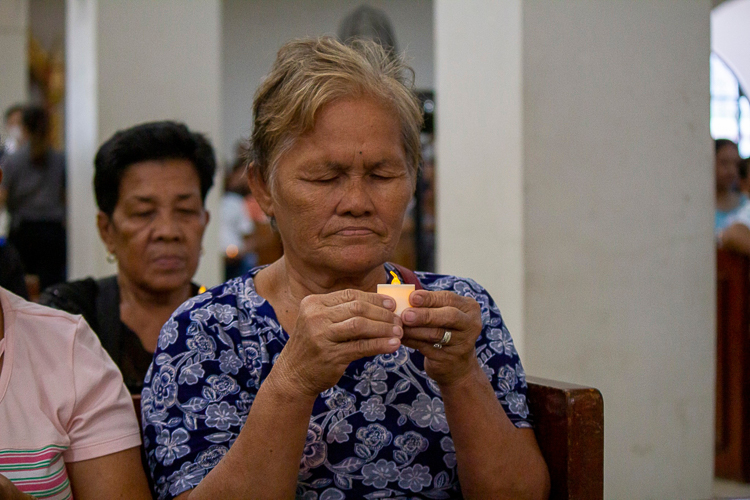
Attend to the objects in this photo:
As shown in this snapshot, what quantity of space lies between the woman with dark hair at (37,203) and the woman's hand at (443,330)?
5.30 m

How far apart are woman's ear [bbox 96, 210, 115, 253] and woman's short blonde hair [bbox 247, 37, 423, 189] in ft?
3.69

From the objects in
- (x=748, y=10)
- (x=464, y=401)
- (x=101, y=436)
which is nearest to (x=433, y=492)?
(x=464, y=401)

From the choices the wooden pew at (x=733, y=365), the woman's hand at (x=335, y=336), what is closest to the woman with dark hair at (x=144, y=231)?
the woman's hand at (x=335, y=336)

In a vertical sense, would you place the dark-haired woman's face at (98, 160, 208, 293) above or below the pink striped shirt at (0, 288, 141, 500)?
above

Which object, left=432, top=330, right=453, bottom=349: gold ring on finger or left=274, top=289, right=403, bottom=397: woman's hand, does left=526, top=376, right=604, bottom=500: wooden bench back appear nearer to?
left=432, top=330, right=453, bottom=349: gold ring on finger

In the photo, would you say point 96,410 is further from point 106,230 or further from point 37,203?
point 37,203

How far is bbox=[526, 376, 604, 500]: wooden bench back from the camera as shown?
169 cm

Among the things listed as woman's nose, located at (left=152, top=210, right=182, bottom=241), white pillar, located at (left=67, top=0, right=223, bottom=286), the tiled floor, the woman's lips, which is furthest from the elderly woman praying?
the tiled floor

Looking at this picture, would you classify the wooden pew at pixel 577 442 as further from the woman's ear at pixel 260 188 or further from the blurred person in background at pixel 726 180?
the blurred person in background at pixel 726 180

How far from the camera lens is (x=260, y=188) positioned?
6.31 ft

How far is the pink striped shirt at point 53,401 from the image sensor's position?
1541 millimetres

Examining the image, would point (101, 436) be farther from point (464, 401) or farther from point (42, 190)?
point (42, 190)

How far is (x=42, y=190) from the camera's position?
6.30 meters

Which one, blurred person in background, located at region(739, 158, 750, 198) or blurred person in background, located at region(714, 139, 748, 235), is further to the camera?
blurred person in background, located at region(739, 158, 750, 198)
